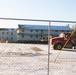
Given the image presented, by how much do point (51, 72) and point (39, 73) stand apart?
705 millimetres

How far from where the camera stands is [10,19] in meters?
9.16

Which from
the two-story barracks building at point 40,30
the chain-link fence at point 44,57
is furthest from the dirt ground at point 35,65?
the two-story barracks building at point 40,30

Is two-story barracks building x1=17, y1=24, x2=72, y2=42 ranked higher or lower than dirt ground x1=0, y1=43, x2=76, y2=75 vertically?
lower

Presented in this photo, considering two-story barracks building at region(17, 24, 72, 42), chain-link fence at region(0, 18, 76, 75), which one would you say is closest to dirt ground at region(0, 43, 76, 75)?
chain-link fence at region(0, 18, 76, 75)

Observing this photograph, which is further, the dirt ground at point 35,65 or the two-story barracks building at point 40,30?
the two-story barracks building at point 40,30

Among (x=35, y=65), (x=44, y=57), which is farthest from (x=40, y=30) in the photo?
(x=35, y=65)

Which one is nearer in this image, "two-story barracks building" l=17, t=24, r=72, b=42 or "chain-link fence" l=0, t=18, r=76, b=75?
"chain-link fence" l=0, t=18, r=76, b=75

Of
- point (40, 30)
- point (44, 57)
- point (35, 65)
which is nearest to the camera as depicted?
point (35, 65)

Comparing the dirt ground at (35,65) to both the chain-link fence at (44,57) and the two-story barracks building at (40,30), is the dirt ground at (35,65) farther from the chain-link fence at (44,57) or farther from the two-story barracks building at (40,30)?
the two-story barracks building at (40,30)

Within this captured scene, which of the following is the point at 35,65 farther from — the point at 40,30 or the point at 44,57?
the point at 40,30

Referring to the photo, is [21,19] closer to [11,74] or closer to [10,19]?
[10,19]

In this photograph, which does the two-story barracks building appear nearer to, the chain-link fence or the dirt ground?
the chain-link fence

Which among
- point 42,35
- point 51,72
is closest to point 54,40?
point 51,72

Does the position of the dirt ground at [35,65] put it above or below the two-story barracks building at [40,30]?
above
